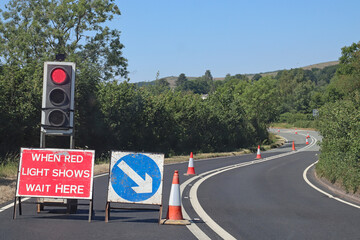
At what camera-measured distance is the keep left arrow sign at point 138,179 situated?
352 inches

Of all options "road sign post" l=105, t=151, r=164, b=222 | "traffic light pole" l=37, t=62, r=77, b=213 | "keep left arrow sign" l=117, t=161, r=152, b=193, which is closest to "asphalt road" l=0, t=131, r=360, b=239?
Answer: "road sign post" l=105, t=151, r=164, b=222

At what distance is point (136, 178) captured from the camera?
898cm

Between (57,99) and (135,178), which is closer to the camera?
(135,178)

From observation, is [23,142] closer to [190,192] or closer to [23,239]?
[190,192]

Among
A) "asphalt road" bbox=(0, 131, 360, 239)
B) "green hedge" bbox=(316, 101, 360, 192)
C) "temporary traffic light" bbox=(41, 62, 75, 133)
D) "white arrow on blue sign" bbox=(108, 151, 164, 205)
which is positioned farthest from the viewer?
"green hedge" bbox=(316, 101, 360, 192)

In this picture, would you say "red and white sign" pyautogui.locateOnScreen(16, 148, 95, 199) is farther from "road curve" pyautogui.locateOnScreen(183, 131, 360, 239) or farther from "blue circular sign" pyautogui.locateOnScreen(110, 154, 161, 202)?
"road curve" pyautogui.locateOnScreen(183, 131, 360, 239)

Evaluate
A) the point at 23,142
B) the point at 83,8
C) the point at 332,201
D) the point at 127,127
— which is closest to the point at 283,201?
the point at 332,201

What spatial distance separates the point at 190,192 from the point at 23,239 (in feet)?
24.9

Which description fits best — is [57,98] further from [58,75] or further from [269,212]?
A: [269,212]

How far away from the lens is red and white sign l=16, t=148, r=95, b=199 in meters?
8.95

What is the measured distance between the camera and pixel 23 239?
283 inches

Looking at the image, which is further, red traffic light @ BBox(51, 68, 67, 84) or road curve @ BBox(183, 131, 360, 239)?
red traffic light @ BBox(51, 68, 67, 84)

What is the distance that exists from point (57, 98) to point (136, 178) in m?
2.13

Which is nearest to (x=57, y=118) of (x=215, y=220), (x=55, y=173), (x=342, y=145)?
(x=55, y=173)
